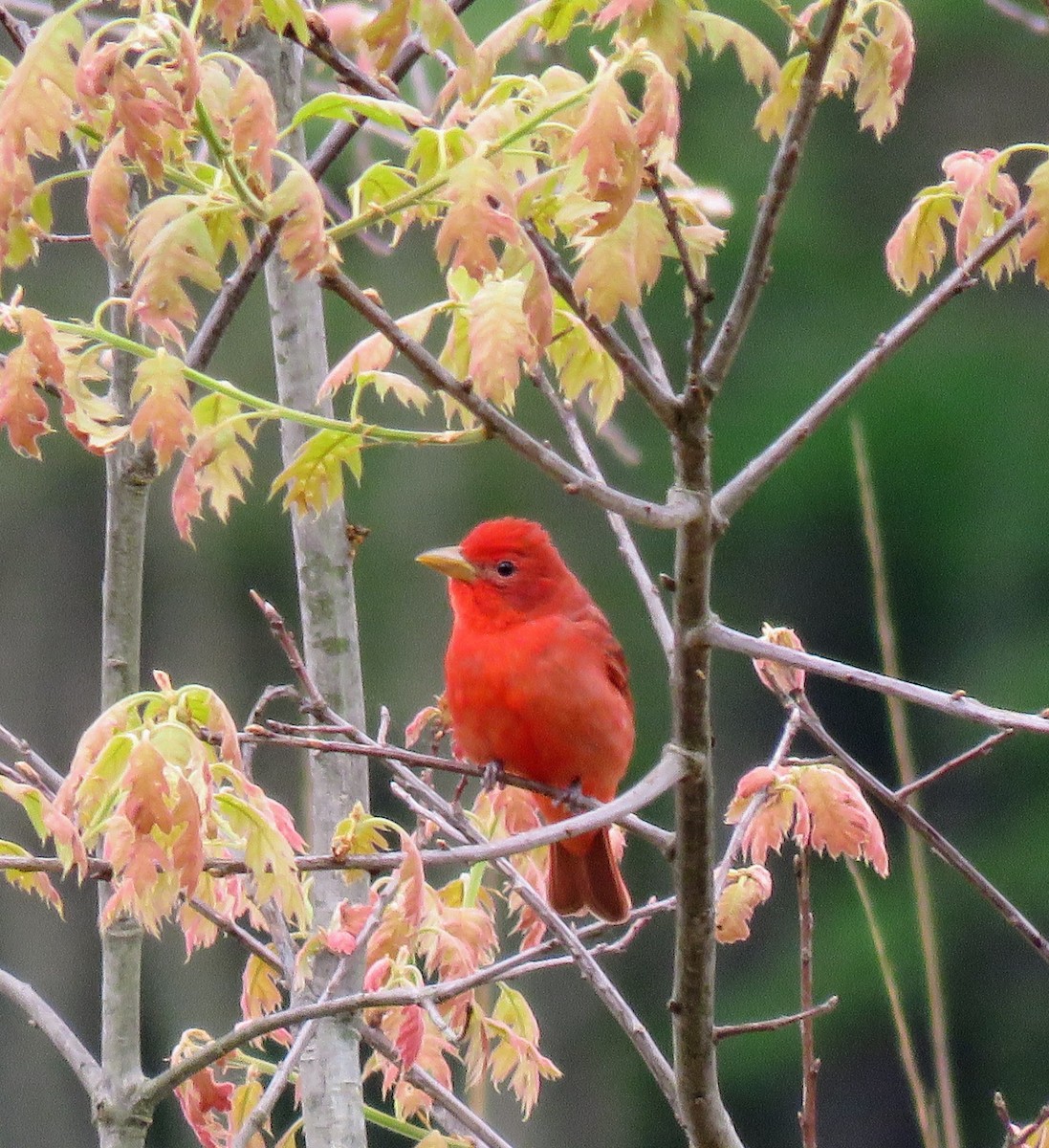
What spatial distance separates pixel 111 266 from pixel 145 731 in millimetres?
864

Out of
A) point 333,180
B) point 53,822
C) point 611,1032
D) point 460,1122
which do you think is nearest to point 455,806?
point 460,1122

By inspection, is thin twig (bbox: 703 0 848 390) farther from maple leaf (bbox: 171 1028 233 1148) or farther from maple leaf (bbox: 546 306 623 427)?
maple leaf (bbox: 171 1028 233 1148)

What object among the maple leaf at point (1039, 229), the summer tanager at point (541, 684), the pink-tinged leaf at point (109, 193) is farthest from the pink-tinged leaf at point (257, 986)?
the maple leaf at point (1039, 229)

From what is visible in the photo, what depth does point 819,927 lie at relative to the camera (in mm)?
13031

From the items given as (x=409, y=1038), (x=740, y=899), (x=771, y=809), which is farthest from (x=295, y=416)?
(x=740, y=899)

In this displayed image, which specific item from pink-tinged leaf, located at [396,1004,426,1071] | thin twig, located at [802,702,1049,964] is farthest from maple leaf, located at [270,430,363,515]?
thin twig, located at [802,702,1049,964]

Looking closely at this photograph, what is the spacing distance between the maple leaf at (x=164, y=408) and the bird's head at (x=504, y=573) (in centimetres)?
163

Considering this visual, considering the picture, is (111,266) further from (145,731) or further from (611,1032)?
(611,1032)

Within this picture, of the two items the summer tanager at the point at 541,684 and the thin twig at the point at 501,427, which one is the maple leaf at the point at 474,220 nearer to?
the thin twig at the point at 501,427

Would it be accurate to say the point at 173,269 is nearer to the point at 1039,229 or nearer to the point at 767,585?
the point at 1039,229

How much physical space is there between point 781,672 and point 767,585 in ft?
39.1

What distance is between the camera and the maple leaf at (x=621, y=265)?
75.1 inches

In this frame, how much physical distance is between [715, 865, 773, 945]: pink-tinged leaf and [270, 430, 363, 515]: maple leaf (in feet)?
3.28

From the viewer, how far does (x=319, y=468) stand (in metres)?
2.26
